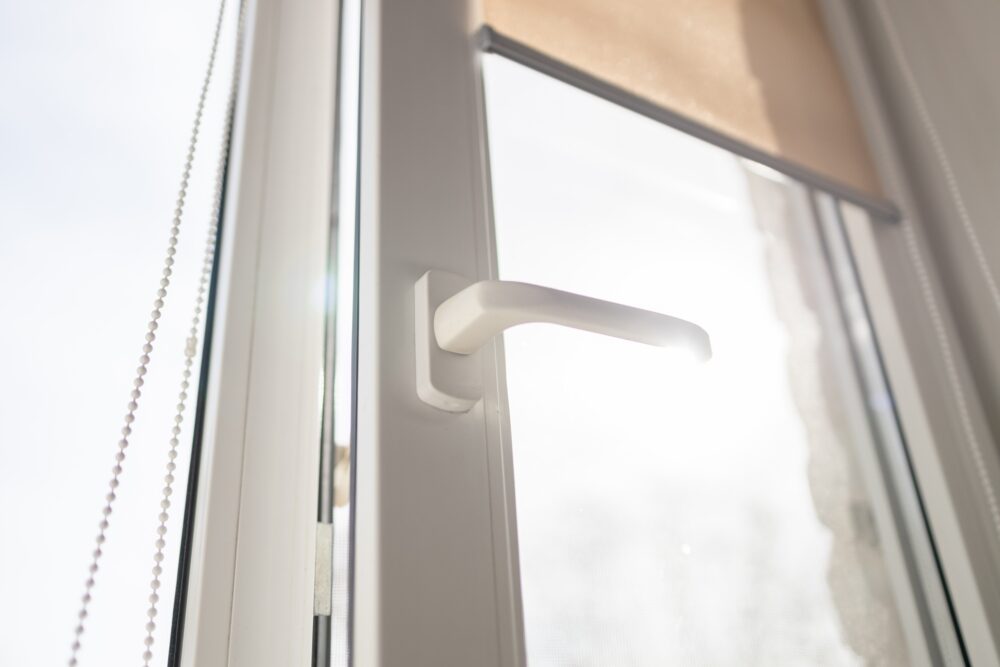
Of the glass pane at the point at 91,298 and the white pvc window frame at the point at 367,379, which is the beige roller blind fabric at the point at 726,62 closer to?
the white pvc window frame at the point at 367,379

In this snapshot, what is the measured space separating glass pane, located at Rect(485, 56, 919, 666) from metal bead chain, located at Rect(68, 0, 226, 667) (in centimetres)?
24

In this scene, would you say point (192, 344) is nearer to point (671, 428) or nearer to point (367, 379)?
point (367, 379)

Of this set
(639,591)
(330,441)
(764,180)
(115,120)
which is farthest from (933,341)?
(115,120)

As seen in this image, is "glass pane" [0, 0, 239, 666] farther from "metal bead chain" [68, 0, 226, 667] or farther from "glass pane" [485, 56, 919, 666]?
"glass pane" [485, 56, 919, 666]

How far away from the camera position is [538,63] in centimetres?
63

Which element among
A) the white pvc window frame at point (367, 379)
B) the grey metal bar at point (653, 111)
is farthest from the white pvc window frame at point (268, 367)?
the grey metal bar at point (653, 111)

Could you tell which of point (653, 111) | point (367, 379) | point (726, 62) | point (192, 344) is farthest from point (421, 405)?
point (726, 62)

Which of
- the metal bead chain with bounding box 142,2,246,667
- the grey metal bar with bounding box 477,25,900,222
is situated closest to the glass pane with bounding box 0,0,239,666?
the metal bead chain with bounding box 142,2,246,667

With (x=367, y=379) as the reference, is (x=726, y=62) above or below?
above

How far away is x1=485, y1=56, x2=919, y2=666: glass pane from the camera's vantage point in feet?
1.79

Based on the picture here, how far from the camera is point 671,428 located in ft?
2.09

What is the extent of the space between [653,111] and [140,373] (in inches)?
20.5

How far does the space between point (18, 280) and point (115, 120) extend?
5.6 inches

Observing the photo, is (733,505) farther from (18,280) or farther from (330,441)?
(18,280)
